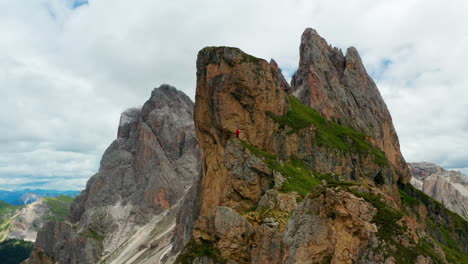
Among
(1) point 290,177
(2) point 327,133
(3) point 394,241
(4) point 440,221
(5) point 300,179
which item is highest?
(2) point 327,133

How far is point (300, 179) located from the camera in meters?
53.9

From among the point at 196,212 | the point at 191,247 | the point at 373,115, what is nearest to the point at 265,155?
the point at 191,247

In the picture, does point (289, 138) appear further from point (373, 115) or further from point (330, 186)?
point (373, 115)

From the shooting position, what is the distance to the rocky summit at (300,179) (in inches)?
901

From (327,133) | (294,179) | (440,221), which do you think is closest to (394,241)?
(294,179)

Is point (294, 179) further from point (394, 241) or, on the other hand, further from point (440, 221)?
point (440, 221)

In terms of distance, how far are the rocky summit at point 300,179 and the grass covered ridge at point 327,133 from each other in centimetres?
30

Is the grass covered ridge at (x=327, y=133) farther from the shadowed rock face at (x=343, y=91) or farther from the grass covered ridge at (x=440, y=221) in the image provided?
Answer: the shadowed rock face at (x=343, y=91)

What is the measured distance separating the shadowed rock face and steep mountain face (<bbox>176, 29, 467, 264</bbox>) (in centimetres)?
54

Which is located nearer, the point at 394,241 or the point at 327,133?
the point at 394,241

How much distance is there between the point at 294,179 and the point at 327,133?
104 feet

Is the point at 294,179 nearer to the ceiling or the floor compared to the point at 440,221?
nearer to the ceiling

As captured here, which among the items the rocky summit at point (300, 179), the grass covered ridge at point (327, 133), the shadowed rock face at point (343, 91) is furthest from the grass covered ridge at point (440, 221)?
the grass covered ridge at point (327, 133)

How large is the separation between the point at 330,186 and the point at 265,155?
32.7 meters
